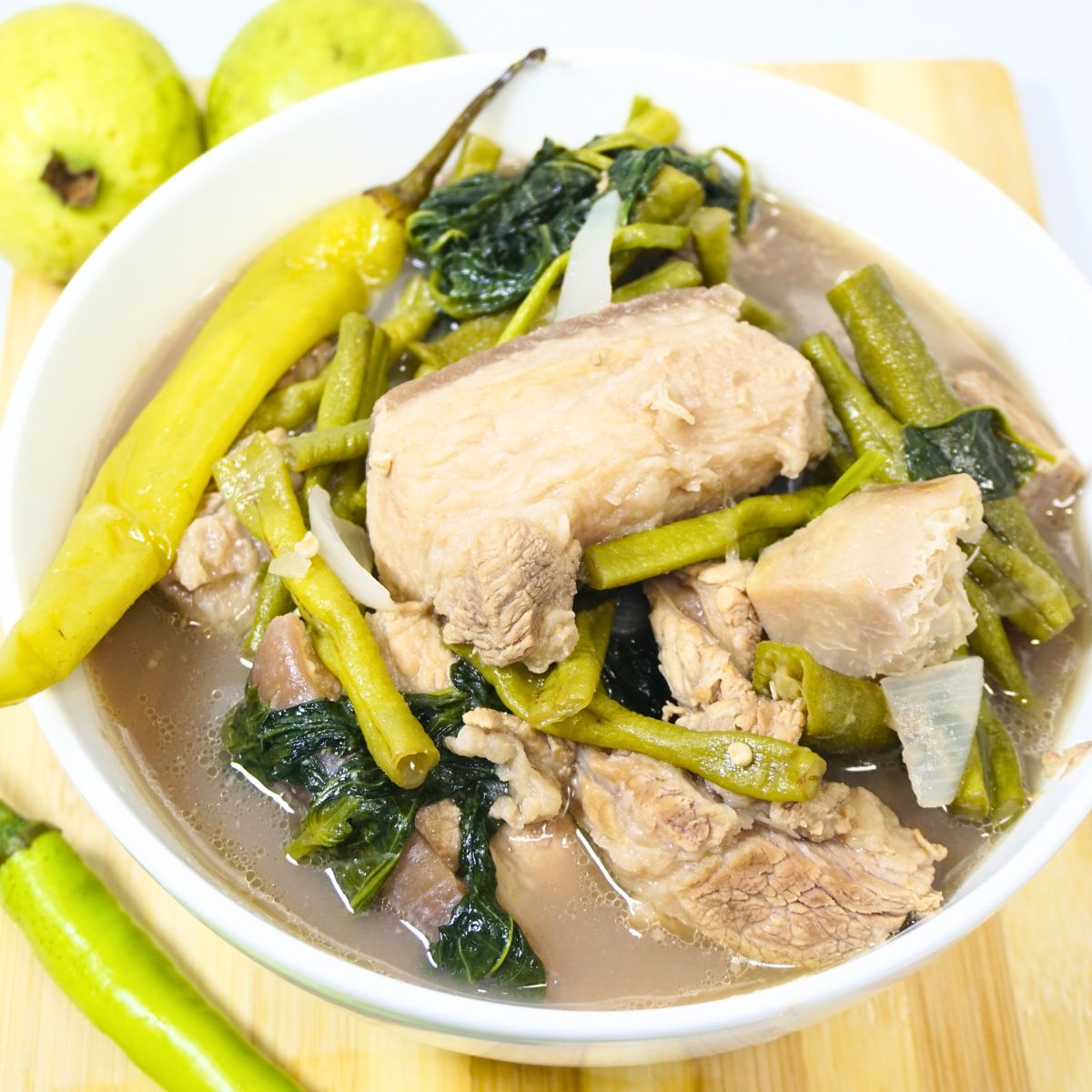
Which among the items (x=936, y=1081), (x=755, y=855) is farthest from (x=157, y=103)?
(x=936, y=1081)

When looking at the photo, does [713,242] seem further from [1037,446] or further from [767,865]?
[767,865]

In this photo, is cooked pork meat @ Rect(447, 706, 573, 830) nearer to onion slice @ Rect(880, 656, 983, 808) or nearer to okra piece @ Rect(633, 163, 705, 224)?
onion slice @ Rect(880, 656, 983, 808)

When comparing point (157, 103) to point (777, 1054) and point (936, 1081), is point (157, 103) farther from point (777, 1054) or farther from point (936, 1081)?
point (936, 1081)

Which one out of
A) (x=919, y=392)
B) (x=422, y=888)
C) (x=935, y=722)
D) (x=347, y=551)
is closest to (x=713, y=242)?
(x=919, y=392)

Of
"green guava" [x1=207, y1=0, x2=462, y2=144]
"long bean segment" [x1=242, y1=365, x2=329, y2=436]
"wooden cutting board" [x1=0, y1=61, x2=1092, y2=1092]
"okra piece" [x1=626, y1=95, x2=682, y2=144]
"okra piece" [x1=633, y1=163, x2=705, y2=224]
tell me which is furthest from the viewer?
"green guava" [x1=207, y1=0, x2=462, y2=144]

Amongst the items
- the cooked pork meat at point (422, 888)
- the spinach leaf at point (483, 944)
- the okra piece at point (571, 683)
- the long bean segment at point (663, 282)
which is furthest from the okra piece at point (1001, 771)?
the long bean segment at point (663, 282)

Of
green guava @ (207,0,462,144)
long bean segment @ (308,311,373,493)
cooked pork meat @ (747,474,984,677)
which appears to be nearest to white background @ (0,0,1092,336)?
green guava @ (207,0,462,144)
